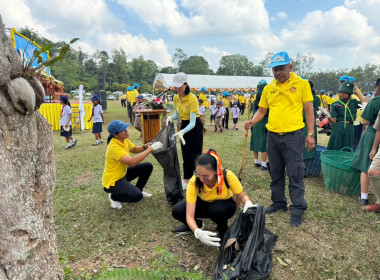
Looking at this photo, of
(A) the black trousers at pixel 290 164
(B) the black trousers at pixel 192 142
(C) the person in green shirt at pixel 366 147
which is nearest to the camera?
(A) the black trousers at pixel 290 164

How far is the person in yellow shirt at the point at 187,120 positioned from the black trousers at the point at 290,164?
3.40 ft

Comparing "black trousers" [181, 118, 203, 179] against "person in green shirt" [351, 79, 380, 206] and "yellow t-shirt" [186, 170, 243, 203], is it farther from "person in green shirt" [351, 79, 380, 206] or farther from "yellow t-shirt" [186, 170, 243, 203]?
"person in green shirt" [351, 79, 380, 206]

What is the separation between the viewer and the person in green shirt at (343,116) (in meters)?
4.23

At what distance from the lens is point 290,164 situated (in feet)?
9.41

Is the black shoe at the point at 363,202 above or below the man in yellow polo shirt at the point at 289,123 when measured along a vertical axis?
below

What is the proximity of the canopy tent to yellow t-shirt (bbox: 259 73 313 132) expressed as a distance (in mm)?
21449

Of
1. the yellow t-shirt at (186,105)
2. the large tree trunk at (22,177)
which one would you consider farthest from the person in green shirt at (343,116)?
the large tree trunk at (22,177)

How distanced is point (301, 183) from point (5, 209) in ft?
9.11

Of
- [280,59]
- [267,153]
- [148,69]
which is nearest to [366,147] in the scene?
[267,153]

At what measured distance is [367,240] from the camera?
8.56 ft

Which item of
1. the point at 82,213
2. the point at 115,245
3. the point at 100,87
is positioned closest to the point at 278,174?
the point at 115,245

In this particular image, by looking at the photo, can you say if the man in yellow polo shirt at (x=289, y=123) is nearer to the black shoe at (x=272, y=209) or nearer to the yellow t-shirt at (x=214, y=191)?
the black shoe at (x=272, y=209)

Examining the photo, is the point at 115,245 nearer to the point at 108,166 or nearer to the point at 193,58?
the point at 108,166

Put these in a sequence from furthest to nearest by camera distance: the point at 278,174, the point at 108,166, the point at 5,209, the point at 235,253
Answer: the point at 108,166 → the point at 278,174 → the point at 235,253 → the point at 5,209
